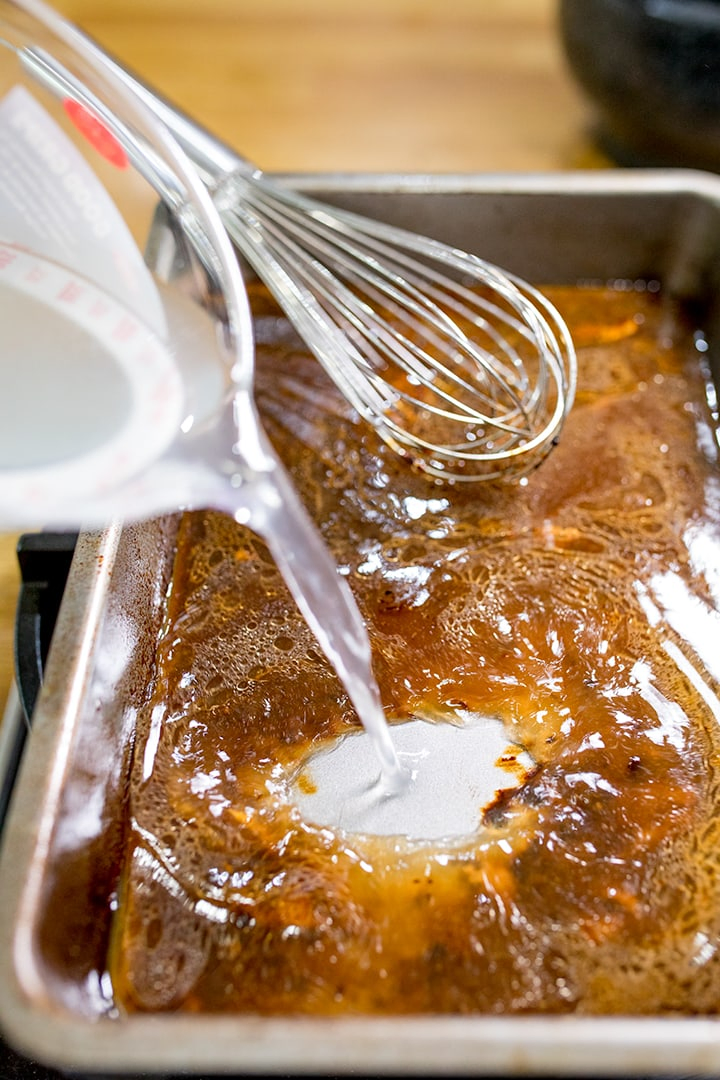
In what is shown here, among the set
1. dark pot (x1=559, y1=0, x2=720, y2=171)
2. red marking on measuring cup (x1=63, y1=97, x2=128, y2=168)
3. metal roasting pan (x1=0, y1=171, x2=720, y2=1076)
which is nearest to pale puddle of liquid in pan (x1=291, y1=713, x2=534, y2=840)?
metal roasting pan (x1=0, y1=171, x2=720, y2=1076)

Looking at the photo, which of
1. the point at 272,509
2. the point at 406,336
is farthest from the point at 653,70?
the point at 272,509

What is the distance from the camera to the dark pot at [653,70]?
72 centimetres

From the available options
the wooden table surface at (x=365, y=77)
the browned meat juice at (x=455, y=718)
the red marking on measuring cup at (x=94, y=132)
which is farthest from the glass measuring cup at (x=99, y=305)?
the wooden table surface at (x=365, y=77)

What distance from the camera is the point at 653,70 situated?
75 cm

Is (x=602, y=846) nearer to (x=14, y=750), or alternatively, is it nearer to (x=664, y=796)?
(x=664, y=796)

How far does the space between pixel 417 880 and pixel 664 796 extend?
0.14 meters

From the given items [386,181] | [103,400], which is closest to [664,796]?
[103,400]

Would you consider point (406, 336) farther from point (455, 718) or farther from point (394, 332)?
point (455, 718)

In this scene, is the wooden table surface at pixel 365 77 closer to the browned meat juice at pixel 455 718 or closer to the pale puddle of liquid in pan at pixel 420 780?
the browned meat juice at pixel 455 718

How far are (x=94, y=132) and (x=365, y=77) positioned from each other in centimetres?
51

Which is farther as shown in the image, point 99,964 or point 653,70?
point 653,70

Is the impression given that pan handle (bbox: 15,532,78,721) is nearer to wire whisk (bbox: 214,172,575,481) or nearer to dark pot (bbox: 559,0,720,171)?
wire whisk (bbox: 214,172,575,481)

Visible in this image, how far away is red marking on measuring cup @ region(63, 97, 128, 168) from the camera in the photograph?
1.84 ft

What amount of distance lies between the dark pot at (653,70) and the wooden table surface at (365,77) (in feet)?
0.21
